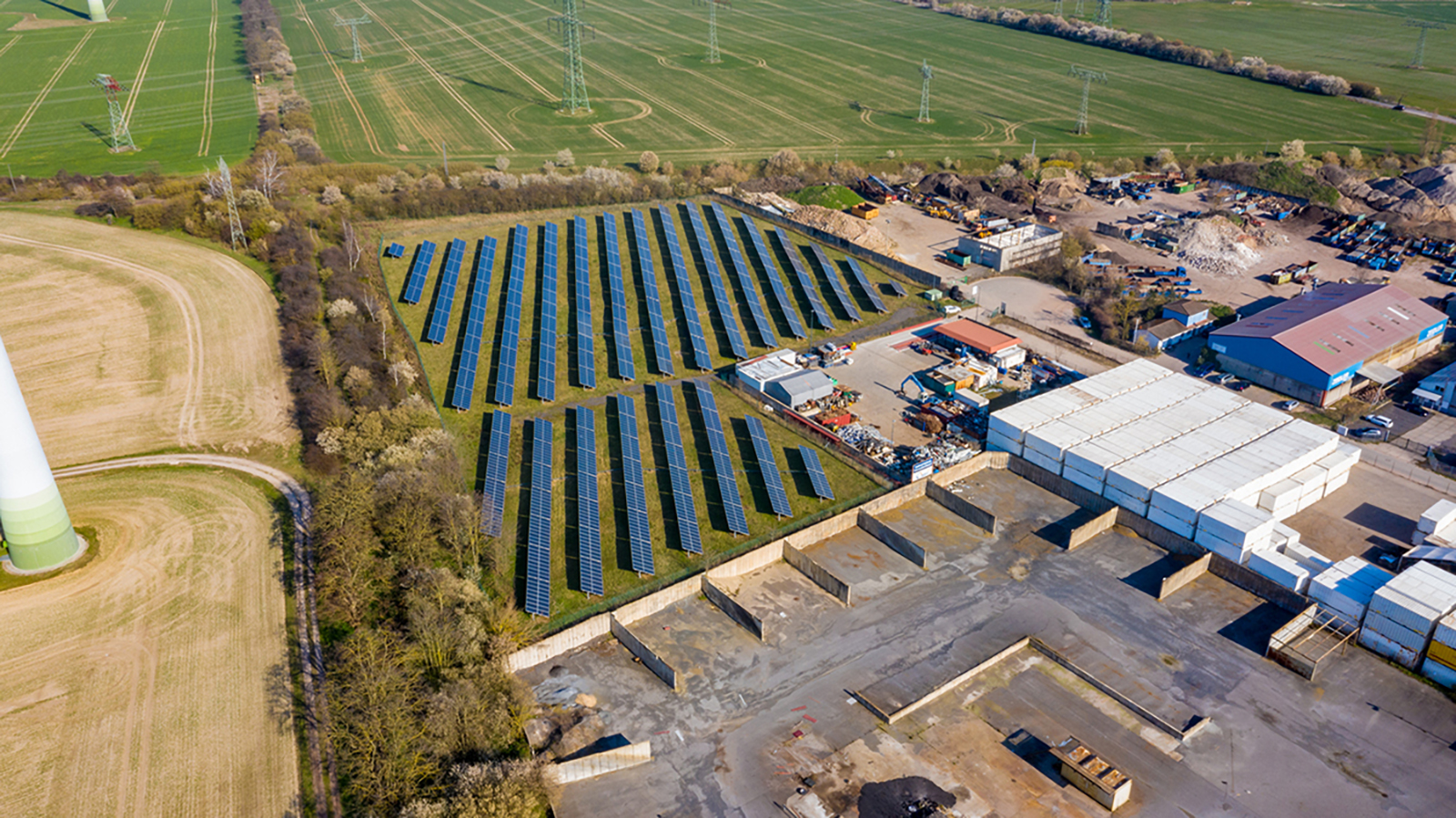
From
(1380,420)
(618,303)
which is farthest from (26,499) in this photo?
(1380,420)

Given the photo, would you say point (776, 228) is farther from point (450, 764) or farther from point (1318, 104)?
point (1318, 104)

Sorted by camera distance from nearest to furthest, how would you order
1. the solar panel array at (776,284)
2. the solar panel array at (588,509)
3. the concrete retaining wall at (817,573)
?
the concrete retaining wall at (817,573) < the solar panel array at (588,509) < the solar panel array at (776,284)

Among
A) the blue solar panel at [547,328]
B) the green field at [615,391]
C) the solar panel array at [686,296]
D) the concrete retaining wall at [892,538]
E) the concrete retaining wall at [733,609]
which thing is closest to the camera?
the concrete retaining wall at [733,609]

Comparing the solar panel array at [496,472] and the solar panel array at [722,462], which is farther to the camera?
the solar panel array at [722,462]

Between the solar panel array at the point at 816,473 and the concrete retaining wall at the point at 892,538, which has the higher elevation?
the solar panel array at the point at 816,473

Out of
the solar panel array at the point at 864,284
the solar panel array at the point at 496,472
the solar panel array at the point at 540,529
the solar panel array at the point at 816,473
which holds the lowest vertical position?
the solar panel array at the point at 816,473

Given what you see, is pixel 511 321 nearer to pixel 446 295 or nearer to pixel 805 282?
pixel 446 295

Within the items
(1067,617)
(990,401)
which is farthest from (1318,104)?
(1067,617)

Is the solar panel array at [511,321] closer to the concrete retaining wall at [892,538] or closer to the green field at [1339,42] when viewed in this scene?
the concrete retaining wall at [892,538]

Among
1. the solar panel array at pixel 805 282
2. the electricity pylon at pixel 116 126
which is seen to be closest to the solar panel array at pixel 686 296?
the solar panel array at pixel 805 282
